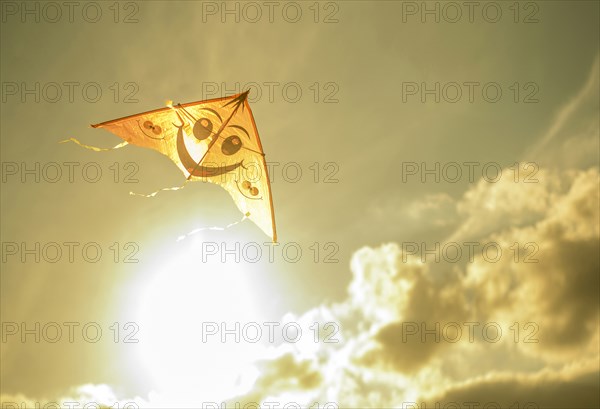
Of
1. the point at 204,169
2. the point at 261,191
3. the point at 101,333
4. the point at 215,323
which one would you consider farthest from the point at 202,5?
the point at 101,333

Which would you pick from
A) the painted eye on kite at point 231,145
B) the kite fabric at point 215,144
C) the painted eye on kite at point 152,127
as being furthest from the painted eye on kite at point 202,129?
the painted eye on kite at point 152,127

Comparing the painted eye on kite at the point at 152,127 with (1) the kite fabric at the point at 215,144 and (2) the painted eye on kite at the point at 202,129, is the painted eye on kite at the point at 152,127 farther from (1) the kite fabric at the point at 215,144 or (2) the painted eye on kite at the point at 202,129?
(2) the painted eye on kite at the point at 202,129

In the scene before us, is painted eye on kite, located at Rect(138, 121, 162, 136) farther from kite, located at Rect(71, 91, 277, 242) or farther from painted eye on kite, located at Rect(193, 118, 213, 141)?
painted eye on kite, located at Rect(193, 118, 213, 141)

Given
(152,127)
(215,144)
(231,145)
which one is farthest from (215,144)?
(152,127)

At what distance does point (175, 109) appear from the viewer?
13.9m

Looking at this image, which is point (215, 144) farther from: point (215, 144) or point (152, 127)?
point (152, 127)

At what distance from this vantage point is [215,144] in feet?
48.1

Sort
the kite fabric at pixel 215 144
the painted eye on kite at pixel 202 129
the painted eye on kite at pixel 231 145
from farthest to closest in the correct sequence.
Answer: the painted eye on kite at pixel 231 145, the painted eye on kite at pixel 202 129, the kite fabric at pixel 215 144

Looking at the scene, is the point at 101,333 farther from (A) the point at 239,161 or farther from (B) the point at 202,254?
(A) the point at 239,161

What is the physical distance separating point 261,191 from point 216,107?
279 centimetres

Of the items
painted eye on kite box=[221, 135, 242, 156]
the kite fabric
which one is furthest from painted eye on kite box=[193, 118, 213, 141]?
painted eye on kite box=[221, 135, 242, 156]

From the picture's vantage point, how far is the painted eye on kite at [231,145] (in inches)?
567

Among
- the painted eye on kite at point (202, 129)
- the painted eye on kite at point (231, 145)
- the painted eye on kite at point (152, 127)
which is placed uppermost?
the painted eye on kite at point (152, 127)

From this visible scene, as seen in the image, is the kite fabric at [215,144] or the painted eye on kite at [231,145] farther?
the painted eye on kite at [231,145]
